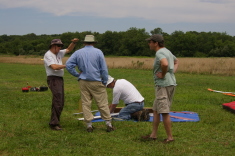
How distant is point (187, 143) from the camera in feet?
18.2

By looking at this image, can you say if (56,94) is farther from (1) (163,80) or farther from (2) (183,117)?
(2) (183,117)

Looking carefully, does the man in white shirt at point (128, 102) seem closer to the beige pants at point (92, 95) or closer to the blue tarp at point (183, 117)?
the blue tarp at point (183, 117)

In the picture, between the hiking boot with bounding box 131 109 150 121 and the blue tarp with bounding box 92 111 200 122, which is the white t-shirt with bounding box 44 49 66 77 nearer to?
the blue tarp with bounding box 92 111 200 122

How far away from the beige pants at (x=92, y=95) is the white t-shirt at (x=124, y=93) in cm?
87

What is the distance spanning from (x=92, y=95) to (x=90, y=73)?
46 cm

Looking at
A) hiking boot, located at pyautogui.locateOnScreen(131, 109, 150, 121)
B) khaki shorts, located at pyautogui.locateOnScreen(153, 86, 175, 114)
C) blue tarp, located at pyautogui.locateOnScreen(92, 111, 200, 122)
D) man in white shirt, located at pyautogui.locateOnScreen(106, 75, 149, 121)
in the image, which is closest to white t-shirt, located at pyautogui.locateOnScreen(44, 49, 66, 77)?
man in white shirt, located at pyautogui.locateOnScreen(106, 75, 149, 121)

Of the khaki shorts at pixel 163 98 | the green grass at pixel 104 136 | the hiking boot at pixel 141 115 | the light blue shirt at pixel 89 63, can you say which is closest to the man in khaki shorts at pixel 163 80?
the khaki shorts at pixel 163 98

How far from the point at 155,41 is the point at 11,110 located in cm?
467

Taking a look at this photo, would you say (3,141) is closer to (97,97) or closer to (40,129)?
(40,129)

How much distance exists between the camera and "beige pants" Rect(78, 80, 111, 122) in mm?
6340

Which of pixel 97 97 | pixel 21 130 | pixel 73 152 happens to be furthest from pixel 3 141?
pixel 97 97

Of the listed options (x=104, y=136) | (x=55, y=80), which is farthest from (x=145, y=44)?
(x=104, y=136)

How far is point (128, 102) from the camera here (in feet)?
24.8

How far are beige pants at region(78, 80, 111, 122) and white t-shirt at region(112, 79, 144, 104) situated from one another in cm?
87
